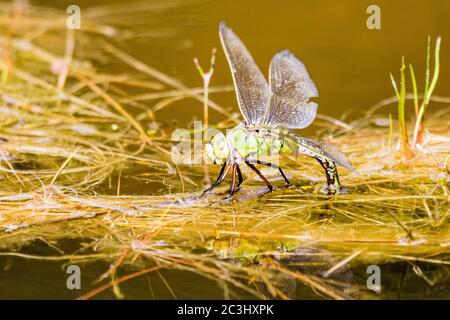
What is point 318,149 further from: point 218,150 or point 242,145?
point 218,150

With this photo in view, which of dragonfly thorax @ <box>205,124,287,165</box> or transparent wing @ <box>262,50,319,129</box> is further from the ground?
transparent wing @ <box>262,50,319,129</box>

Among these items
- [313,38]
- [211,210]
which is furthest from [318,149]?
[313,38]

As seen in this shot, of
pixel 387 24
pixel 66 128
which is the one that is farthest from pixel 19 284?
pixel 387 24

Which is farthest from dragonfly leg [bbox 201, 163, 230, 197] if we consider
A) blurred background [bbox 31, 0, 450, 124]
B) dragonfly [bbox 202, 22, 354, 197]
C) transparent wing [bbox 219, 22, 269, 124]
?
blurred background [bbox 31, 0, 450, 124]

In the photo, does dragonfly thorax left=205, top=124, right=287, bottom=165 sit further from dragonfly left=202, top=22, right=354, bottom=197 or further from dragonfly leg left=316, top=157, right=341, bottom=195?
dragonfly leg left=316, top=157, right=341, bottom=195

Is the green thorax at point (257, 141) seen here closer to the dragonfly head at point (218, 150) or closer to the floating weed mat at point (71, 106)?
the dragonfly head at point (218, 150)

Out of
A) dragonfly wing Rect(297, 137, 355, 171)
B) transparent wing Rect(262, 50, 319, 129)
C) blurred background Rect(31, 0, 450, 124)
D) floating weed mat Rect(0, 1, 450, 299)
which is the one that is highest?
blurred background Rect(31, 0, 450, 124)

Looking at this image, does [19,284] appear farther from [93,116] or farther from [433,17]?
[433,17]
